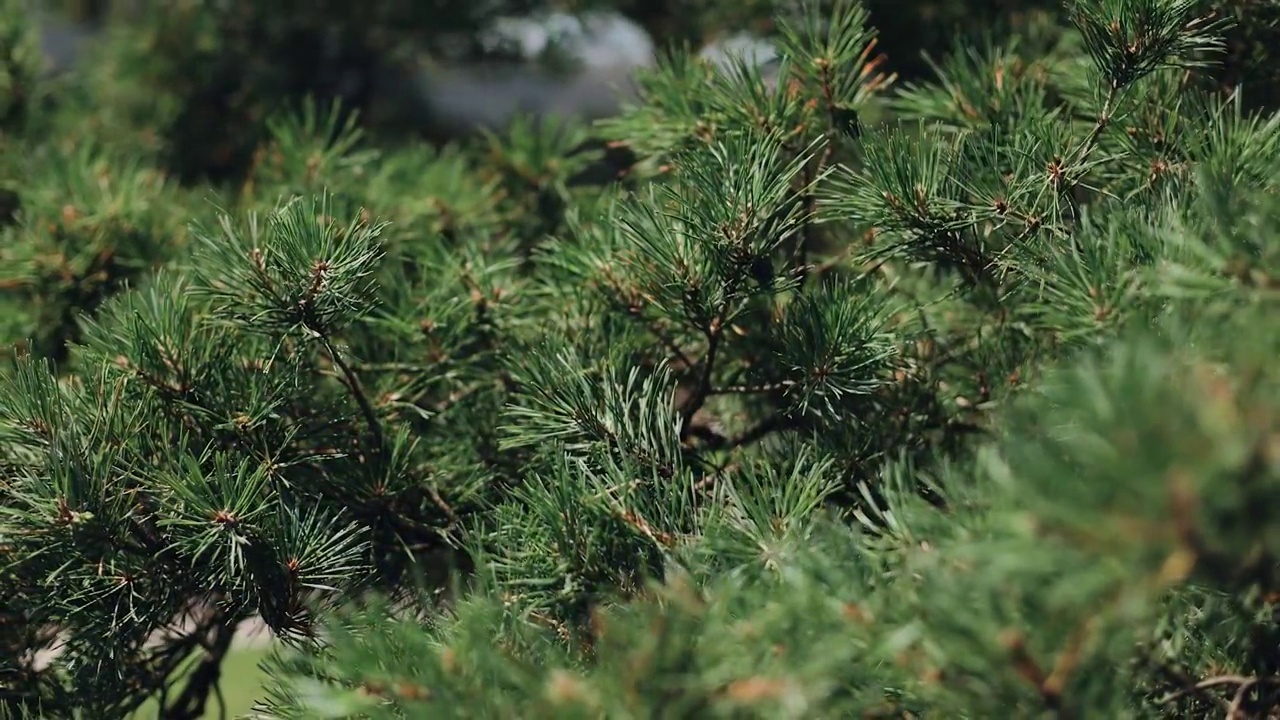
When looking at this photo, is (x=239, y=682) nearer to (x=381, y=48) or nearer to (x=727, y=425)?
(x=381, y=48)

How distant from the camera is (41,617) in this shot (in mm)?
453

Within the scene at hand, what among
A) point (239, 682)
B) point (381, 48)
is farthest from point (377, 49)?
point (239, 682)

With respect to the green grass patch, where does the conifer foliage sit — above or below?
above

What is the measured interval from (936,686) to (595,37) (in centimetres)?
97

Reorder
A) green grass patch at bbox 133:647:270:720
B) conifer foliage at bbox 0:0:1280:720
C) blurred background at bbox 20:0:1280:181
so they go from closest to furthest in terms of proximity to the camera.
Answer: conifer foliage at bbox 0:0:1280:720, blurred background at bbox 20:0:1280:181, green grass patch at bbox 133:647:270:720

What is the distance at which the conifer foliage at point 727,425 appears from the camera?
0.30 metres

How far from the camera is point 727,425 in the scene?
56 centimetres

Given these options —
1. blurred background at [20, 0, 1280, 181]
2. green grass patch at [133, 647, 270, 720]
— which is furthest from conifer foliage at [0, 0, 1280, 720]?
green grass patch at [133, 647, 270, 720]

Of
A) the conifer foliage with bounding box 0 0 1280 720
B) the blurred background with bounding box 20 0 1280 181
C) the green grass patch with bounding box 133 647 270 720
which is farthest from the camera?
the green grass patch with bounding box 133 647 270 720

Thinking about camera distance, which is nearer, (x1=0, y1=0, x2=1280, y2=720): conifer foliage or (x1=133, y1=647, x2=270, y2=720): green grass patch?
(x1=0, y1=0, x2=1280, y2=720): conifer foliage

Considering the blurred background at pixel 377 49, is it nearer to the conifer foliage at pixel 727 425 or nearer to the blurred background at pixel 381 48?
the blurred background at pixel 381 48

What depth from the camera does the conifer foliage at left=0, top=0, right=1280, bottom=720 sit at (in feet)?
0.97

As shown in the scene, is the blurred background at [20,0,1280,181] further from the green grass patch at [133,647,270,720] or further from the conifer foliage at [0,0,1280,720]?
the green grass patch at [133,647,270,720]

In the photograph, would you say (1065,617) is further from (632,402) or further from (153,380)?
(153,380)
